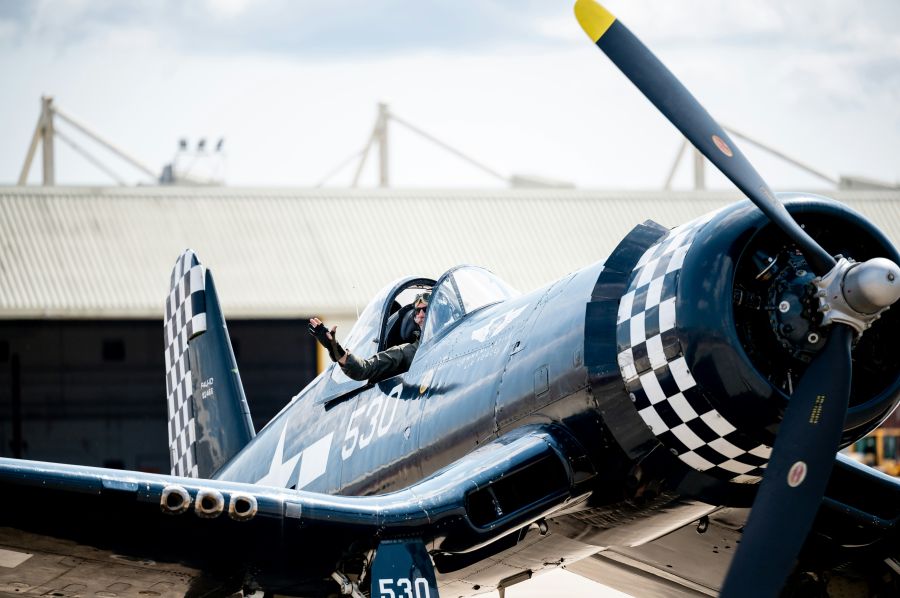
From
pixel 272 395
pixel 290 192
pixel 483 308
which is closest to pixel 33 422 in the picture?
pixel 272 395

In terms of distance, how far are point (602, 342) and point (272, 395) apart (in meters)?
29.2

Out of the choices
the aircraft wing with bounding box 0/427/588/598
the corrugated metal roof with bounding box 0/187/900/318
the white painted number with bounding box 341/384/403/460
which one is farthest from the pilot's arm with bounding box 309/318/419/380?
the corrugated metal roof with bounding box 0/187/900/318

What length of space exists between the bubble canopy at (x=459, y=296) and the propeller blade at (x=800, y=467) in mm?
2636

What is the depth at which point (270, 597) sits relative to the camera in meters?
6.77

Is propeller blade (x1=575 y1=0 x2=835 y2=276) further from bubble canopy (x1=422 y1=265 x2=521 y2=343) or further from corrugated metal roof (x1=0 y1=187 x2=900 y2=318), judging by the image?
corrugated metal roof (x1=0 y1=187 x2=900 y2=318)

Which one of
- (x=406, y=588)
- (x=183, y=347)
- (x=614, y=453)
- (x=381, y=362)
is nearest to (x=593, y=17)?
(x=614, y=453)

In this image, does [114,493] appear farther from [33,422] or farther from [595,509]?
[33,422]

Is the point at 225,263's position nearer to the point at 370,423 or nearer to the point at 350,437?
the point at 350,437

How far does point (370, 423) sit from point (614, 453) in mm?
2172

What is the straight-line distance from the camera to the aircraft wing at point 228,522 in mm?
6066

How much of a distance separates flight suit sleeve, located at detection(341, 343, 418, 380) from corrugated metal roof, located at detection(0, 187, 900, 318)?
21412 millimetres

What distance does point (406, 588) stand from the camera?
6383 millimetres

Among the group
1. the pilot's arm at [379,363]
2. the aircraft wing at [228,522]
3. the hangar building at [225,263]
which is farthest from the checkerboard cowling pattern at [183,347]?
the hangar building at [225,263]

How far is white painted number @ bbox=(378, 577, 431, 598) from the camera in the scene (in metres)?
6.34
